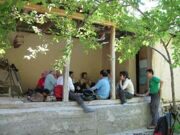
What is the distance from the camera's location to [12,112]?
30.5 feet

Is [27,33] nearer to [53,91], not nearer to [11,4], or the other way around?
[53,91]

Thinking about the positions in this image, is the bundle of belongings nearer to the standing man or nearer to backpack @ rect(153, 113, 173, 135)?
backpack @ rect(153, 113, 173, 135)

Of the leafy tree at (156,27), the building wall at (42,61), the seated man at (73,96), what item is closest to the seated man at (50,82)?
the seated man at (73,96)

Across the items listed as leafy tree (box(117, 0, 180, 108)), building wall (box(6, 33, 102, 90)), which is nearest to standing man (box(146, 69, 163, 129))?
leafy tree (box(117, 0, 180, 108))

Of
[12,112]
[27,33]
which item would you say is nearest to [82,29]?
[12,112]

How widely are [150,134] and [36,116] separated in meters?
3.85

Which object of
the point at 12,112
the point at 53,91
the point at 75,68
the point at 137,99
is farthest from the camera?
the point at 75,68

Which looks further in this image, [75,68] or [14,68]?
[75,68]

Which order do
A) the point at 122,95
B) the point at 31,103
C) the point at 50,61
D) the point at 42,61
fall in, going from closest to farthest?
the point at 31,103, the point at 122,95, the point at 42,61, the point at 50,61

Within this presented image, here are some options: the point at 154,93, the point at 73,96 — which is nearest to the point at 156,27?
the point at 73,96

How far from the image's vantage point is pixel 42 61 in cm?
1398

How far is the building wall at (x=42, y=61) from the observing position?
1348 centimetres

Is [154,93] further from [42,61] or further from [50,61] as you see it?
[42,61]

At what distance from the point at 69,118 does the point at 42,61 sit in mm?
4079
